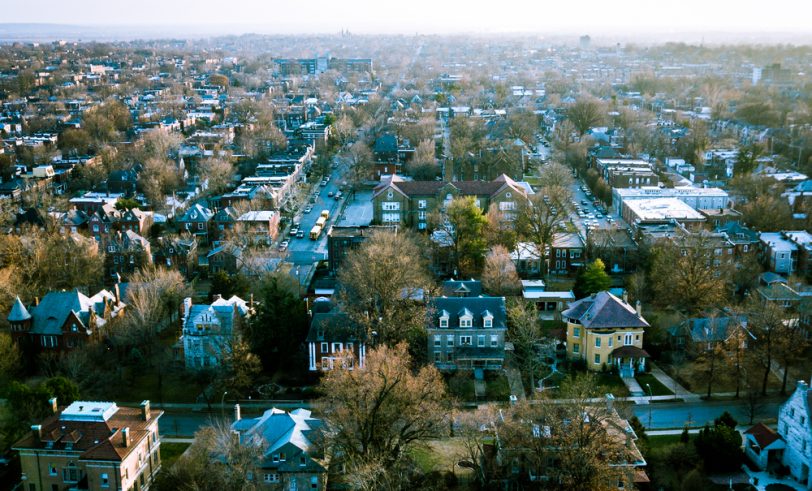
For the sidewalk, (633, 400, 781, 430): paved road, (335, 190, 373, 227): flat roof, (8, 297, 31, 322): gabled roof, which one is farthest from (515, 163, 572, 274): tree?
(8, 297, 31, 322): gabled roof

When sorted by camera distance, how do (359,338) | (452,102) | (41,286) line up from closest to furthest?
(359,338)
(41,286)
(452,102)

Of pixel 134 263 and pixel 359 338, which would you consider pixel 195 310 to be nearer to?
pixel 359 338

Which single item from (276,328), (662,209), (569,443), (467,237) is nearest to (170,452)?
(276,328)

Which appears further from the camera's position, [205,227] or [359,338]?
[205,227]

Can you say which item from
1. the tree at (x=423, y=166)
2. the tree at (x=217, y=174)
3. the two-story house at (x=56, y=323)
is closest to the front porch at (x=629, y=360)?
the two-story house at (x=56, y=323)

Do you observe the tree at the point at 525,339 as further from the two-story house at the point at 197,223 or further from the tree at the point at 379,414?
the two-story house at the point at 197,223

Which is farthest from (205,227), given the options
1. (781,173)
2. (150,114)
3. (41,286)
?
(150,114)
